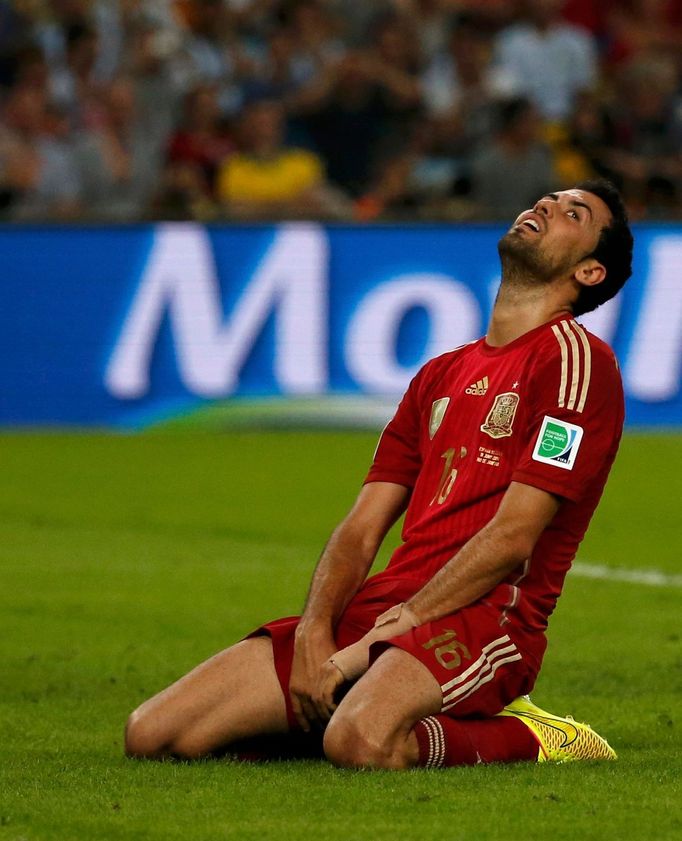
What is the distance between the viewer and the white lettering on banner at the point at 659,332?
15.0m

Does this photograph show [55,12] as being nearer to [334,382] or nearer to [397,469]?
[334,382]

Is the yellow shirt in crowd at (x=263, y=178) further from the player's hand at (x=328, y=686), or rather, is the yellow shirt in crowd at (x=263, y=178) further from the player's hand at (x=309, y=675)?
the player's hand at (x=328, y=686)

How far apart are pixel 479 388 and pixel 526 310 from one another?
0.27 meters

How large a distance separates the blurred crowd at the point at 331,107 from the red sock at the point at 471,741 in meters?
10.4

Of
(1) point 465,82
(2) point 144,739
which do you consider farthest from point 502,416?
(1) point 465,82

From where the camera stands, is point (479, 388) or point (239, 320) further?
point (239, 320)

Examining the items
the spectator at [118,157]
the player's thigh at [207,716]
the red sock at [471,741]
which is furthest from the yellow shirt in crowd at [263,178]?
the red sock at [471,741]

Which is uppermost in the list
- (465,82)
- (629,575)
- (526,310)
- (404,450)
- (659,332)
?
(465,82)

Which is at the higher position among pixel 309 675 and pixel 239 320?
pixel 309 675

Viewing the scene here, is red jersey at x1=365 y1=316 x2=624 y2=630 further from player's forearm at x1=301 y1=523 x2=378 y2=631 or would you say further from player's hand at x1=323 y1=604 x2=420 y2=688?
player's hand at x1=323 y1=604 x2=420 y2=688

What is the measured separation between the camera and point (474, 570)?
16.5ft

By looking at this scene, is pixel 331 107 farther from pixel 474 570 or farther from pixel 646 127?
pixel 474 570

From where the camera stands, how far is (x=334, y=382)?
15.1 metres

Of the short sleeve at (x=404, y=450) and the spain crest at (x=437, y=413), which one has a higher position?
the spain crest at (x=437, y=413)
